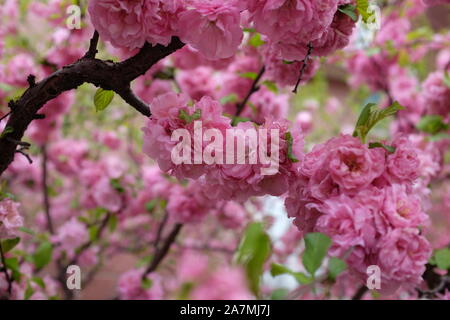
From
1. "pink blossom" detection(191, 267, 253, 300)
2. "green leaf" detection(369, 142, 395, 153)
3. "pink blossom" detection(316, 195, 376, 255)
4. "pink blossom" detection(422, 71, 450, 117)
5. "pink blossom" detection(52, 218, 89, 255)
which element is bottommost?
"pink blossom" detection(191, 267, 253, 300)

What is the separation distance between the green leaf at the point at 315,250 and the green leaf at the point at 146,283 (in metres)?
0.88

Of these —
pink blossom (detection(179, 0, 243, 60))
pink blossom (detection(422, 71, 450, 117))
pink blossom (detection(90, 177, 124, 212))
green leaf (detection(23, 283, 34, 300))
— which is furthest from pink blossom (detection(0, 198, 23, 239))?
pink blossom (detection(422, 71, 450, 117))

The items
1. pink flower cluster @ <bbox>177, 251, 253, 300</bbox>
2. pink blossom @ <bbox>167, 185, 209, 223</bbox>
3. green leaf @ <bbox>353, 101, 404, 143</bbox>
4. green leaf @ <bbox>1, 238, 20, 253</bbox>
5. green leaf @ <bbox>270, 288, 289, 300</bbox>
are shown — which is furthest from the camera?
pink blossom @ <bbox>167, 185, 209, 223</bbox>

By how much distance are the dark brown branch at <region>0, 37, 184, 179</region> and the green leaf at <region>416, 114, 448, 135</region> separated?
0.96 metres

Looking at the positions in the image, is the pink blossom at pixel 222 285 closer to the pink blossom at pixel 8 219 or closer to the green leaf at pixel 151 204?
the pink blossom at pixel 8 219

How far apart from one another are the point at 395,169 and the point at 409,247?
0.11 m

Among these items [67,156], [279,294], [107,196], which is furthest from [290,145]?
[67,156]

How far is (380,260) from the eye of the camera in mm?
507

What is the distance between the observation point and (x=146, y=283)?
131 centimetres

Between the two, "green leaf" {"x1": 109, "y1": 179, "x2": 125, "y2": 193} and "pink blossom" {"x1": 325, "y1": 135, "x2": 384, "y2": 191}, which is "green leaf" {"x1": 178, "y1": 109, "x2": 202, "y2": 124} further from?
"green leaf" {"x1": 109, "y1": 179, "x2": 125, "y2": 193}

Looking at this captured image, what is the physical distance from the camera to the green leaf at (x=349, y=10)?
0.62m

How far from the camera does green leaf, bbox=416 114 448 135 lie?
1312 millimetres
